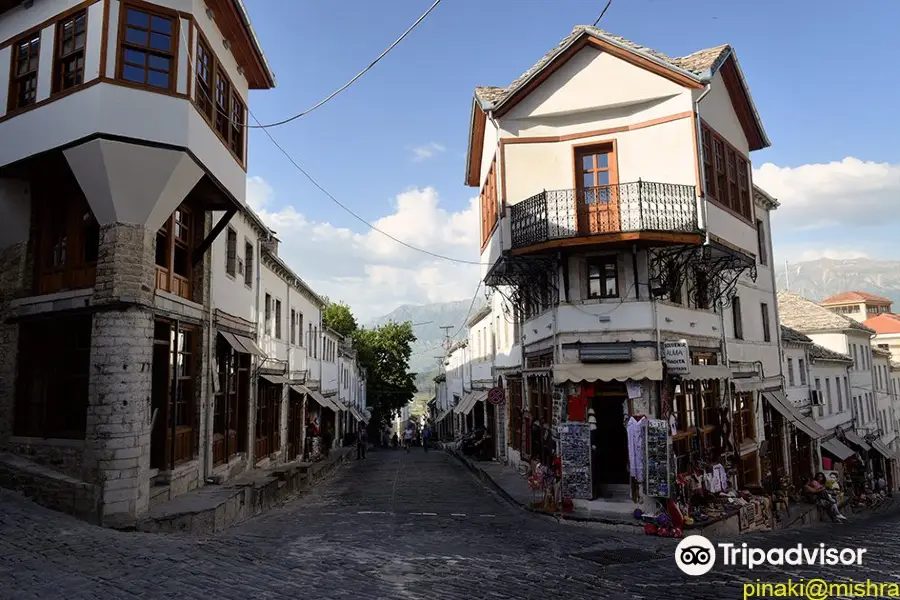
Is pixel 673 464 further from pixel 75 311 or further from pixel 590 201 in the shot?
pixel 75 311

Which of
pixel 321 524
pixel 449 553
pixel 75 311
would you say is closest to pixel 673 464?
pixel 449 553

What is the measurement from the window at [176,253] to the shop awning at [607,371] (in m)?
8.39

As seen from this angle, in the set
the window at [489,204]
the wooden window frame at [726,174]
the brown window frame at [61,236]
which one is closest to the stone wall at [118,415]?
the brown window frame at [61,236]

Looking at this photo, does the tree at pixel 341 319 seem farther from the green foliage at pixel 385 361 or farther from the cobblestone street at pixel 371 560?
the cobblestone street at pixel 371 560

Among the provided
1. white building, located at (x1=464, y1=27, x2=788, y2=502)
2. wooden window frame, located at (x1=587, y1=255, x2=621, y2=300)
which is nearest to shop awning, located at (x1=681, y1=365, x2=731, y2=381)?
white building, located at (x1=464, y1=27, x2=788, y2=502)

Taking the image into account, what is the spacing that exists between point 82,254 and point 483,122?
1121 centimetres

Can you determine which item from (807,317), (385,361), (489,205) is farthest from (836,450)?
(385,361)

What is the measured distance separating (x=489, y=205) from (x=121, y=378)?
10.9 metres

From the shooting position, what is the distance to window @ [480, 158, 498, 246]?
1611 cm

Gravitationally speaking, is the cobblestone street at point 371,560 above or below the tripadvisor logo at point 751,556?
above

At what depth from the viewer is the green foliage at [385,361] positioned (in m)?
55.6

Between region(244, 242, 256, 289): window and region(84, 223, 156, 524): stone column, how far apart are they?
7259 mm

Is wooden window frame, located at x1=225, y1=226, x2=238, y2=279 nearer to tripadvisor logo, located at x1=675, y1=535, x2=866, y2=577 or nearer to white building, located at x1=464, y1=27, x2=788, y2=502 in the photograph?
white building, located at x1=464, y1=27, x2=788, y2=502

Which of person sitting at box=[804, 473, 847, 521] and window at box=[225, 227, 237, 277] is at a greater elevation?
window at box=[225, 227, 237, 277]
